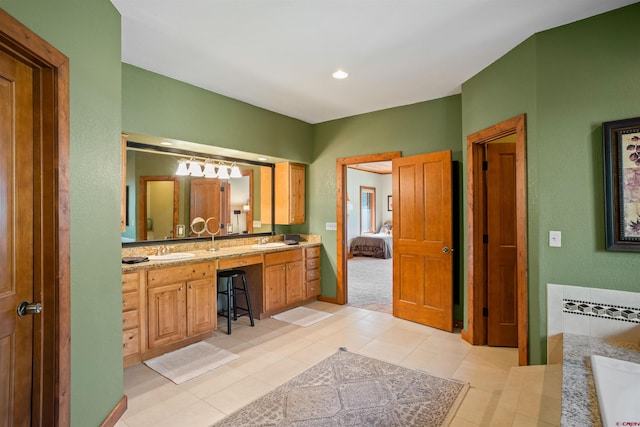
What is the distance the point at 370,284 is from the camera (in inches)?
244

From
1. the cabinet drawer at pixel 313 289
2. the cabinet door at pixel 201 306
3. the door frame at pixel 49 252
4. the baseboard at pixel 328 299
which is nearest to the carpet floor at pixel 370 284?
the baseboard at pixel 328 299

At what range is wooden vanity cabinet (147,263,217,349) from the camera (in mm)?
3002

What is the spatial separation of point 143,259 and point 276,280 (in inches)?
66.8

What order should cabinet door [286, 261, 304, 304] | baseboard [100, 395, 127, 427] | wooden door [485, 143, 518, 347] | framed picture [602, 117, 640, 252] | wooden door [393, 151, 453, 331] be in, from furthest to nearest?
cabinet door [286, 261, 304, 304] < wooden door [393, 151, 453, 331] < wooden door [485, 143, 518, 347] < framed picture [602, 117, 640, 252] < baseboard [100, 395, 127, 427]

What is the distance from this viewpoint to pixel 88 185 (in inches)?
74.2

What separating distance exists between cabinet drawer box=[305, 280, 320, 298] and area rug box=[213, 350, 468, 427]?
1938 mm

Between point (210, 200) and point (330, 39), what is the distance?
2.52 m

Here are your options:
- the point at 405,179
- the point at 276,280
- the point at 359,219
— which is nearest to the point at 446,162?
the point at 405,179

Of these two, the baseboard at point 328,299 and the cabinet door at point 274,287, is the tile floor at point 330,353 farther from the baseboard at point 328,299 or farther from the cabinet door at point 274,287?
Answer: the baseboard at point 328,299

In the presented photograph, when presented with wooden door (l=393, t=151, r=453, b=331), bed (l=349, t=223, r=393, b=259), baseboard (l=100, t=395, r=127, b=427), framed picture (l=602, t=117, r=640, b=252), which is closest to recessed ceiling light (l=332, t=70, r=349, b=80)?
wooden door (l=393, t=151, r=453, b=331)

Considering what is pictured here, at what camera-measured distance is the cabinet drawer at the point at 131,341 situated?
9.24ft

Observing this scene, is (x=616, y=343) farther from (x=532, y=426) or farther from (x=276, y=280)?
(x=276, y=280)

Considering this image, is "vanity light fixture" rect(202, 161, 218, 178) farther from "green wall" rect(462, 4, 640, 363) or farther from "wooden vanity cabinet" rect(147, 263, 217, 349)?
"green wall" rect(462, 4, 640, 363)

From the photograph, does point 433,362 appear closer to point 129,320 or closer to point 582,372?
point 582,372
